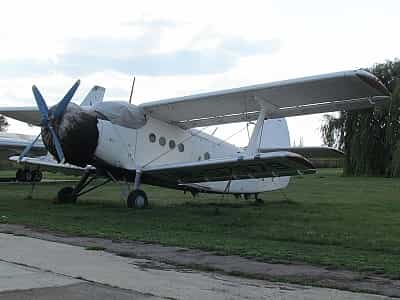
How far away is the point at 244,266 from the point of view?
7.66 m

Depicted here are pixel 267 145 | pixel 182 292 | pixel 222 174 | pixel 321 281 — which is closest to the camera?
pixel 182 292

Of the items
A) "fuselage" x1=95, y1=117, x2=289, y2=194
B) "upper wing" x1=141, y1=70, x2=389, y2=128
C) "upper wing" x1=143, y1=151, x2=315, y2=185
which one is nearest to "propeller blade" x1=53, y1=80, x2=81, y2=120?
"fuselage" x1=95, y1=117, x2=289, y2=194

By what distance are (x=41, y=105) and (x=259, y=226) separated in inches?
260

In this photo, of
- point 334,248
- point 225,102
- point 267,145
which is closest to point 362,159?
point 267,145

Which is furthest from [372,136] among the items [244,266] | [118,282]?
[118,282]

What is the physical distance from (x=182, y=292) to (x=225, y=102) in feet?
35.7

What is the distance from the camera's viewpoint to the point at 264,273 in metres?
7.16

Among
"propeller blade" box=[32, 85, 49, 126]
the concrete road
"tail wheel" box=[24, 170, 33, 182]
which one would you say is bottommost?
the concrete road

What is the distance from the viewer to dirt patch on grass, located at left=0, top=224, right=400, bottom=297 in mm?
6488

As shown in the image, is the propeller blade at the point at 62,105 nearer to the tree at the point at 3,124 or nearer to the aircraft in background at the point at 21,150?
the aircraft in background at the point at 21,150

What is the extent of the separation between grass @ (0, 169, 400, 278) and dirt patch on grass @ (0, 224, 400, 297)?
308mm

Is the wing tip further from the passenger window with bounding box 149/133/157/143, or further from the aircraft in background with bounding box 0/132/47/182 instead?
the aircraft in background with bounding box 0/132/47/182

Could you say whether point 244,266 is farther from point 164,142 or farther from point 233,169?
point 164,142

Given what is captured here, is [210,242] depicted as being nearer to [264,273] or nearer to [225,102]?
[264,273]
